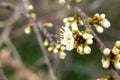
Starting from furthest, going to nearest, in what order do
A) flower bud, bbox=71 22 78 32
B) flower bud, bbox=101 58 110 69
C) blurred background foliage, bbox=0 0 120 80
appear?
blurred background foliage, bbox=0 0 120 80 < flower bud, bbox=71 22 78 32 < flower bud, bbox=101 58 110 69

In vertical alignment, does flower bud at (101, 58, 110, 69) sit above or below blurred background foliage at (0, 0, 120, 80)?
below

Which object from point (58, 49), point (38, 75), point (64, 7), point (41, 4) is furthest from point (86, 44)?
point (41, 4)

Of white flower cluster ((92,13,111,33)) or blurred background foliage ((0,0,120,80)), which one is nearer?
white flower cluster ((92,13,111,33))

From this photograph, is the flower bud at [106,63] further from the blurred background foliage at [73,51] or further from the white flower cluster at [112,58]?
the blurred background foliage at [73,51]

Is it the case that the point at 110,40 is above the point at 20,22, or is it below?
below

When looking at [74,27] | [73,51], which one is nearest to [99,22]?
[74,27]

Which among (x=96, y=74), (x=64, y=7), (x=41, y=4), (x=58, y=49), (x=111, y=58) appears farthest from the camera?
(x=41, y=4)

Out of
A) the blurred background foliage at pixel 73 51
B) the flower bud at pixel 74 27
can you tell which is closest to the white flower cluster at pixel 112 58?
the flower bud at pixel 74 27

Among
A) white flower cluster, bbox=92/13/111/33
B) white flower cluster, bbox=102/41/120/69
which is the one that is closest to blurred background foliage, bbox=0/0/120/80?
white flower cluster, bbox=92/13/111/33

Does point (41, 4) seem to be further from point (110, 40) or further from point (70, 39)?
point (70, 39)

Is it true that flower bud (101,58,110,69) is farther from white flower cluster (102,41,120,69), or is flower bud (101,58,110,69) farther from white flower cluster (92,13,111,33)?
white flower cluster (92,13,111,33)

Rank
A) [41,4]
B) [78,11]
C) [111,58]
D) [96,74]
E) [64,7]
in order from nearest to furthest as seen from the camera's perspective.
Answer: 1. [111,58]
2. [78,11]
3. [64,7]
4. [96,74]
5. [41,4]
